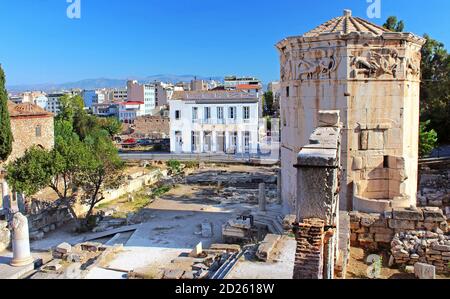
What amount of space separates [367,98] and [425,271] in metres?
5.15

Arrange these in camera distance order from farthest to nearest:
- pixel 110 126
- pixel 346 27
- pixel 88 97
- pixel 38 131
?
pixel 88 97 → pixel 110 126 → pixel 38 131 → pixel 346 27

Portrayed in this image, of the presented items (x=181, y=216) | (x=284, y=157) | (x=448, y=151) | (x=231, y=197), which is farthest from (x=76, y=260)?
(x=448, y=151)

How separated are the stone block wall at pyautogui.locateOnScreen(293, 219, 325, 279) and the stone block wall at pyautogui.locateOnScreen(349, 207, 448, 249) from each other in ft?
17.1

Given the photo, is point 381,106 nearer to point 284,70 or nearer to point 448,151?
point 284,70

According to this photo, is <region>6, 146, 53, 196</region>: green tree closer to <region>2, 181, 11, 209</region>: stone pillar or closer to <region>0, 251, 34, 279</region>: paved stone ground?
<region>2, 181, 11, 209</region>: stone pillar

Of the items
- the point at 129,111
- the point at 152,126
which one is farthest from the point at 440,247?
the point at 129,111

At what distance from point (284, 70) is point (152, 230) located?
7735mm

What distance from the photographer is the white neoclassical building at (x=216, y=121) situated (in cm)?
4162

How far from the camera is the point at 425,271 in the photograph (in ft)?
29.9

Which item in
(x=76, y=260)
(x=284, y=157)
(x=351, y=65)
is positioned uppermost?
(x=351, y=65)

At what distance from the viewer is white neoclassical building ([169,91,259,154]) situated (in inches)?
1639

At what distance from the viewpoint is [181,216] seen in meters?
19.7

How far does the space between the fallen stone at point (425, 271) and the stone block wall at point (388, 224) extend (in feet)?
5.54

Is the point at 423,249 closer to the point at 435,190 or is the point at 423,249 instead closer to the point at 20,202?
the point at 435,190
